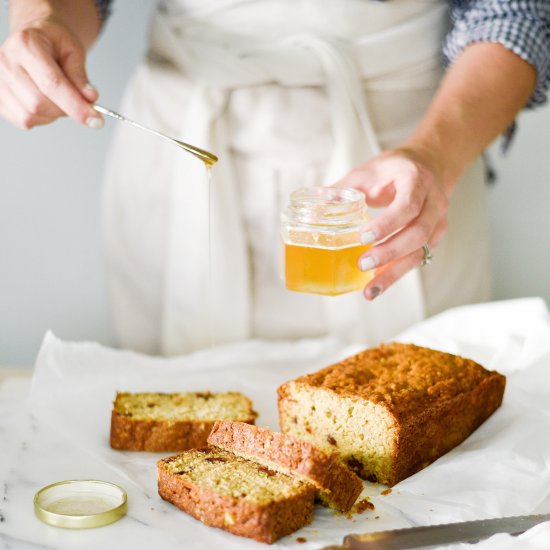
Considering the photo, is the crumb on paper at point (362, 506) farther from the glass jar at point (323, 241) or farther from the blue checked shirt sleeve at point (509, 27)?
the blue checked shirt sleeve at point (509, 27)

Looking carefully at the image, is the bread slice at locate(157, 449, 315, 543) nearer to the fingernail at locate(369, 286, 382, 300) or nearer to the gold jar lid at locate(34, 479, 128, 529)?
the gold jar lid at locate(34, 479, 128, 529)

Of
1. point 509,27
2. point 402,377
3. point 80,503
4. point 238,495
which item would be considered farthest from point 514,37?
point 80,503

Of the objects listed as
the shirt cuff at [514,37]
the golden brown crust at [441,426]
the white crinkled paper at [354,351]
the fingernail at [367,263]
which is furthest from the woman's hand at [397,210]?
the shirt cuff at [514,37]

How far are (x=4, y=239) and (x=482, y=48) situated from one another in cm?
196

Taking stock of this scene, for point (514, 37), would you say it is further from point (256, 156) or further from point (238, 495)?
point (238, 495)

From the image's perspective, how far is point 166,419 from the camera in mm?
1939

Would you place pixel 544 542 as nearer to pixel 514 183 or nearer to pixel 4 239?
pixel 514 183

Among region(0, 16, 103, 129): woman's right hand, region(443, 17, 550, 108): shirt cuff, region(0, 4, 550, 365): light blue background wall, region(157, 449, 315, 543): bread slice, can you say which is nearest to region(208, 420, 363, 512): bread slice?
region(157, 449, 315, 543): bread slice

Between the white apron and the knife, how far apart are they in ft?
3.54

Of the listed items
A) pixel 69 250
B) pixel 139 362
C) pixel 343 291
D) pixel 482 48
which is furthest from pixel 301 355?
pixel 69 250

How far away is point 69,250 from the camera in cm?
341

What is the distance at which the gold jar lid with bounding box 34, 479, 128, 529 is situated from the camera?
1559 millimetres

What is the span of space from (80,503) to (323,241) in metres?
0.72

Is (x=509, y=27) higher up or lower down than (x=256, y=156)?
higher up
